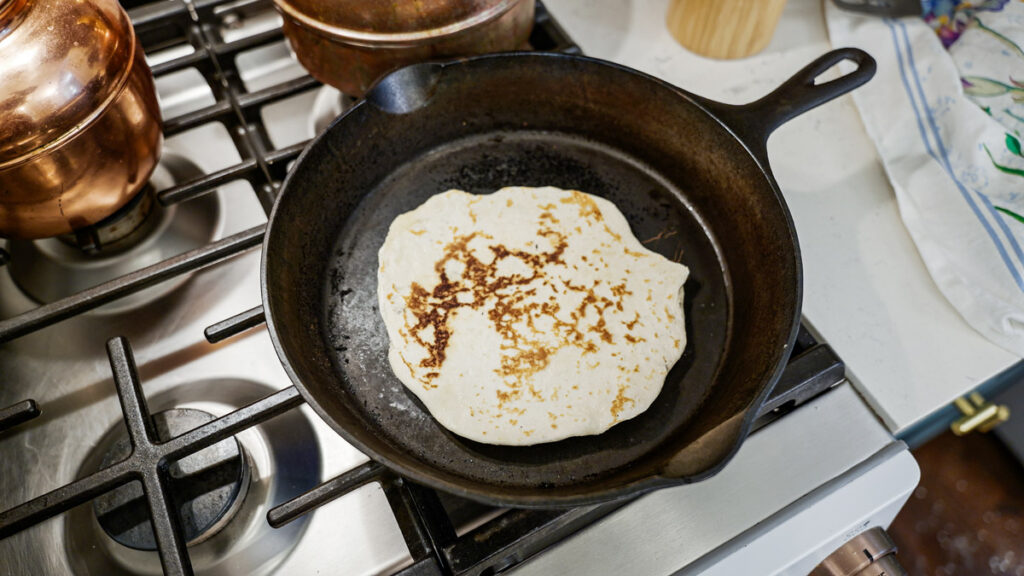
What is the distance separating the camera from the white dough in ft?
2.38

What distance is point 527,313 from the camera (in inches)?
31.0

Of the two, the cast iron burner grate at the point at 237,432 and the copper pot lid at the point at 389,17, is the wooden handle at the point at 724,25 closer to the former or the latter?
the copper pot lid at the point at 389,17

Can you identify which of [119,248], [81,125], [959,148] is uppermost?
[81,125]

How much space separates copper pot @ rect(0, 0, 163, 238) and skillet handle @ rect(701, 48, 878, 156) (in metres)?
0.66

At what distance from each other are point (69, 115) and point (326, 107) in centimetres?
37

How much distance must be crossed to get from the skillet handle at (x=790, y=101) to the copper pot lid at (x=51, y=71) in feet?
2.18

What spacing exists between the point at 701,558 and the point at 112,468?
0.55 metres

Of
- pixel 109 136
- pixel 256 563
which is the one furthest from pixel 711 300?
pixel 109 136

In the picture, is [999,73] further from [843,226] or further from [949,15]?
[843,226]

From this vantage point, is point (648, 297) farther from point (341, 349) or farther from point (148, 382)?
point (148, 382)

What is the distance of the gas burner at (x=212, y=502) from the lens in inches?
25.6

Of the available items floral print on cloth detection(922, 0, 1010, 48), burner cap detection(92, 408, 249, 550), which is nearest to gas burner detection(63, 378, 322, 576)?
burner cap detection(92, 408, 249, 550)

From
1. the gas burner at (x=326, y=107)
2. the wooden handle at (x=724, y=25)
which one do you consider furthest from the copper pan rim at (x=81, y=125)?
the wooden handle at (x=724, y=25)

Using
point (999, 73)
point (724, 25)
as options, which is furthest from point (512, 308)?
point (999, 73)
